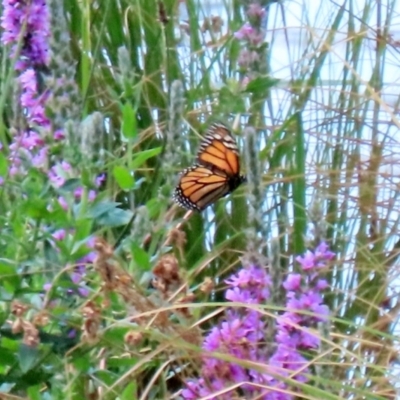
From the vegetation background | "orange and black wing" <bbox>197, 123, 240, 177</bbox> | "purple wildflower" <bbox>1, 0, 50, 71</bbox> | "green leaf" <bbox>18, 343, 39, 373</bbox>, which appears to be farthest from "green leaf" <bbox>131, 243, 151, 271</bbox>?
"orange and black wing" <bbox>197, 123, 240, 177</bbox>

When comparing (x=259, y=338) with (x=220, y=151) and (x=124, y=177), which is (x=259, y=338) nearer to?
(x=124, y=177)

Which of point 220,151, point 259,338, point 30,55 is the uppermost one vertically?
→ point 30,55

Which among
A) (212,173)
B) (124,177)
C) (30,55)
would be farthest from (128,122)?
(212,173)

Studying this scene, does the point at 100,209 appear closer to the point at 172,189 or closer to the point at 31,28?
the point at 172,189

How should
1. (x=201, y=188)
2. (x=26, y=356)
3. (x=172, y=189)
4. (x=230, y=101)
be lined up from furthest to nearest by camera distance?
(x=201, y=188) < (x=230, y=101) < (x=172, y=189) < (x=26, y=356)

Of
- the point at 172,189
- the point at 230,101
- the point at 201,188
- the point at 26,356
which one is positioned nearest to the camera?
the point at 26,356

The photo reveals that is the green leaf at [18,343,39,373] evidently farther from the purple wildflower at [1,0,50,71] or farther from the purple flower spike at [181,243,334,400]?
the purple wildflower at [1,0,50,71]

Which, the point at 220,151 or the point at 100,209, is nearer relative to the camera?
the point at 100,209

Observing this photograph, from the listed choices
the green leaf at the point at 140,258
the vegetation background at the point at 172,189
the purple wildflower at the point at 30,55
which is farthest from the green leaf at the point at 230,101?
the green leaf at the point at 140,258

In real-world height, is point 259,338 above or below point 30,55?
below
